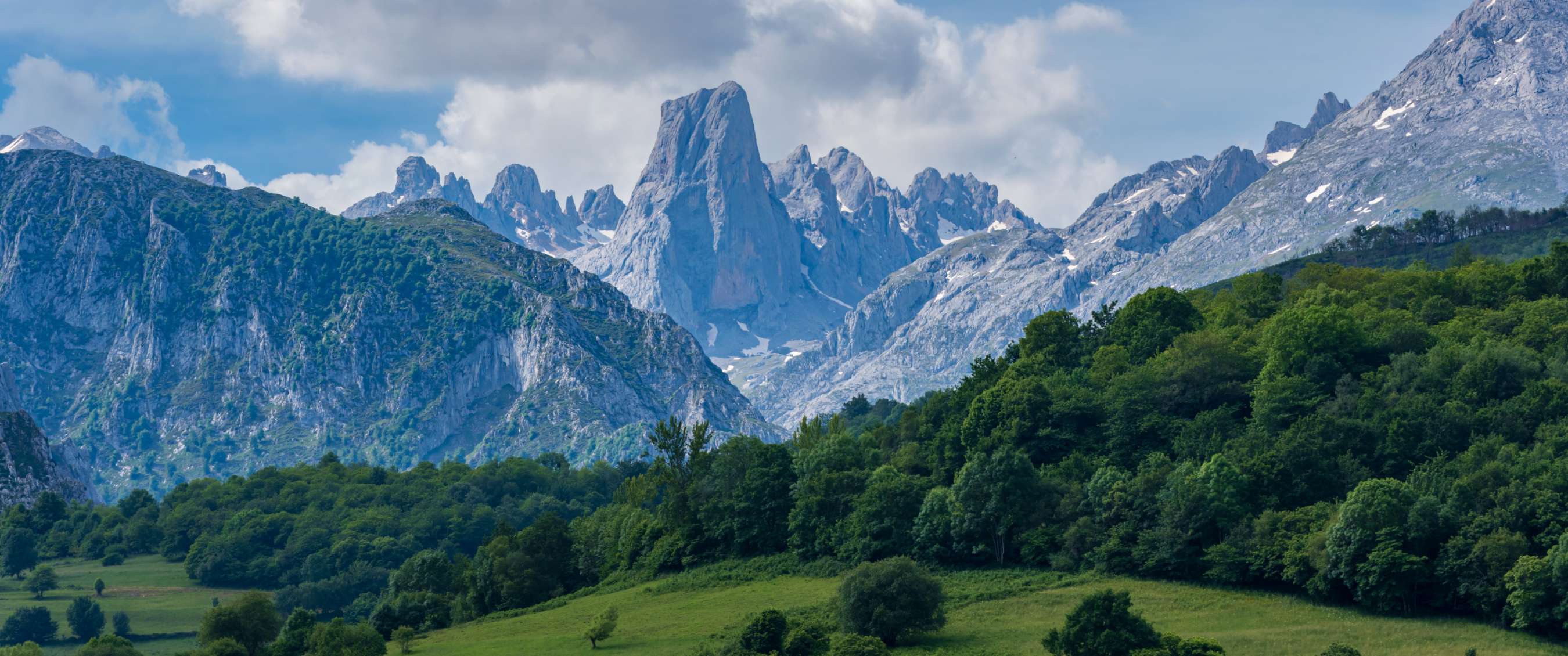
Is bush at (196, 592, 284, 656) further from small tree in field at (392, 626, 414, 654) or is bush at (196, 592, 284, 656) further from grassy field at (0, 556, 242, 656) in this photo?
grassy field at (0, 556, 242, 656)

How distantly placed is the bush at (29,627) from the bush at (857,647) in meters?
115

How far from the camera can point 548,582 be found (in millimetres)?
129875

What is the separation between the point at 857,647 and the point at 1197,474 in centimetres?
3529

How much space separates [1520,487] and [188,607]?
490 ft

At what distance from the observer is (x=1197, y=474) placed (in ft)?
325

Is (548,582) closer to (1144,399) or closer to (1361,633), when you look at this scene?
(1144,399)

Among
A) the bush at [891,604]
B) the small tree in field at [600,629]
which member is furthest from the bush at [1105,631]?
the small tree in field at [600,629]

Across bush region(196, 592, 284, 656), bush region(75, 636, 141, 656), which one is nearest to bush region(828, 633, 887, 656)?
bush region(196, 592, 284, 656)

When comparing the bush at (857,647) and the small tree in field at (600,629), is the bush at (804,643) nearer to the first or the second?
the bush at (857,647)

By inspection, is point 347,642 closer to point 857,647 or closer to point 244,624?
point 244,624

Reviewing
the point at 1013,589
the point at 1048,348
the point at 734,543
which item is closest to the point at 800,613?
the point at 1013,589

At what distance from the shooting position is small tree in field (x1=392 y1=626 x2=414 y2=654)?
346ft

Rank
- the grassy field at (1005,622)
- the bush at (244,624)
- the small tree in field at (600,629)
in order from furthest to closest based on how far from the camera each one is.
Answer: the bush at (244,624) → the small tree in field at (600,629) → the grassy field at (1005,622)

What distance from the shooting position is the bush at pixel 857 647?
7731cm
